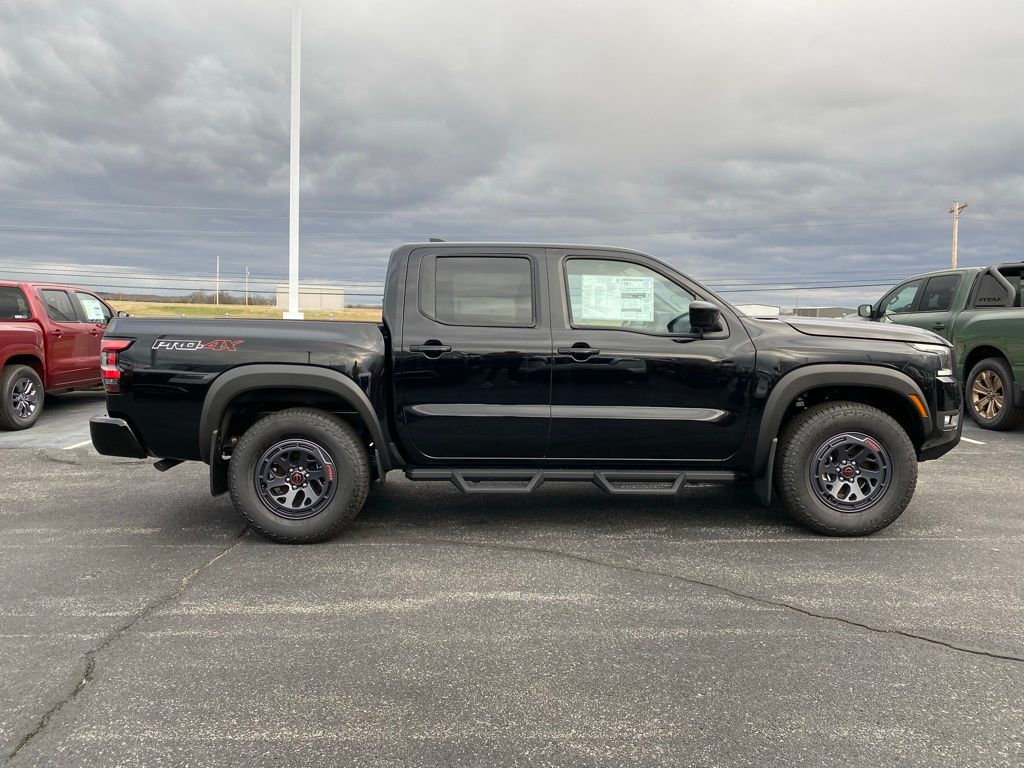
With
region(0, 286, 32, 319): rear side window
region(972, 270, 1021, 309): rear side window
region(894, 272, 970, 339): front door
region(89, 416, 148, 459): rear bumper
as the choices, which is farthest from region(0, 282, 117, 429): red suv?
region(972, 270, 1021, 309): rear side window

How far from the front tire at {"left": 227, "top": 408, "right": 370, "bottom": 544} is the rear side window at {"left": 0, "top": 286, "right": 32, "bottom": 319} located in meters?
6.64

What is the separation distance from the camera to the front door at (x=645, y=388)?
451 cm

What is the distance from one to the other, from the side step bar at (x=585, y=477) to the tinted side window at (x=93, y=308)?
818cm

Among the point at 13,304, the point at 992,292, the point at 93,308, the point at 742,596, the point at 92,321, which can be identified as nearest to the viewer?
the point at 742,596

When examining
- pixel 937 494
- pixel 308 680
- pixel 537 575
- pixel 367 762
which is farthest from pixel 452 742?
pixel 937 494

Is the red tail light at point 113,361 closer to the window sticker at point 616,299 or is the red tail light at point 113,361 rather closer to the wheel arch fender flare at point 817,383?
the window sticker at point 616,299

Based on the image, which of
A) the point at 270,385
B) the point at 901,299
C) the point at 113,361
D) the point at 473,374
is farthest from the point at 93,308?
the point at 901,299

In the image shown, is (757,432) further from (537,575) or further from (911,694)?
(911,694)

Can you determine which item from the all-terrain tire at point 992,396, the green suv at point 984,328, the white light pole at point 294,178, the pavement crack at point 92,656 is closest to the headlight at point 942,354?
the green suv at point 984,328

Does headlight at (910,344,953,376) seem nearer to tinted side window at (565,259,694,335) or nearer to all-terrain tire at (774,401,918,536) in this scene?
all-terrain tire at (774,401,918,536)

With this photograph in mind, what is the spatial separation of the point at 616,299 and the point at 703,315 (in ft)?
1.96

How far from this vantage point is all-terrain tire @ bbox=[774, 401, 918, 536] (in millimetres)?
4547

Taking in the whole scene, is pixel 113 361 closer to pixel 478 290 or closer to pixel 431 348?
pixel 431 348

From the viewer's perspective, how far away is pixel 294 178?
17.7 metres
